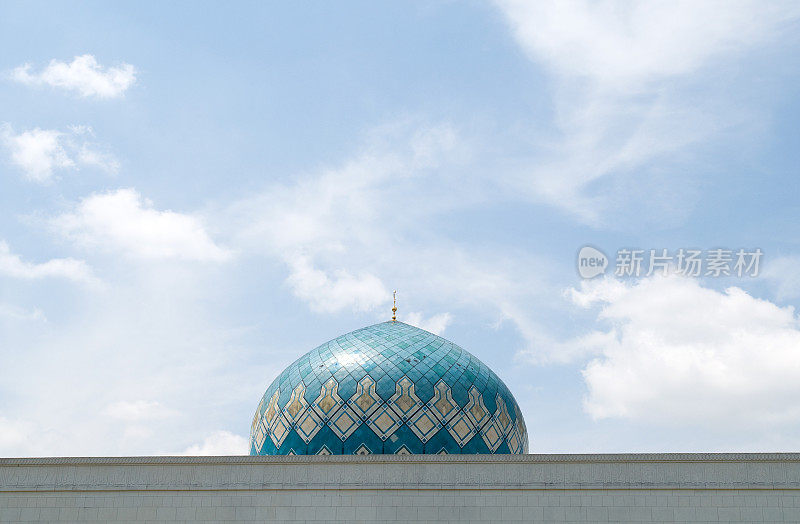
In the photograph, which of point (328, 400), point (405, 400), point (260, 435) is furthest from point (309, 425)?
point (405, 400)

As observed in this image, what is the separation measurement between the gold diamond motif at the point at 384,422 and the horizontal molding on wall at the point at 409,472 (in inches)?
66.3

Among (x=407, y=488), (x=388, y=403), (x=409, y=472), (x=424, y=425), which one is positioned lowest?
(x=407, y=488)

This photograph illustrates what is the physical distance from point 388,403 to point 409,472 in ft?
6.62

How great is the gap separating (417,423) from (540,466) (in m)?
2.21

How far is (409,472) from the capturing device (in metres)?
8.38

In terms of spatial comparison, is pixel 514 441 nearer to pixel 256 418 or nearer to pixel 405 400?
pixel 405 400

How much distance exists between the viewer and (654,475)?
820cm

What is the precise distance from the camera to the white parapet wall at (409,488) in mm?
8078

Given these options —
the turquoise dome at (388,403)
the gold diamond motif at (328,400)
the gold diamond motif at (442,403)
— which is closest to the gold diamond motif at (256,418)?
the turquoise dome at (388,403)

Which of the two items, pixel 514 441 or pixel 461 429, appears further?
pixel 514 441

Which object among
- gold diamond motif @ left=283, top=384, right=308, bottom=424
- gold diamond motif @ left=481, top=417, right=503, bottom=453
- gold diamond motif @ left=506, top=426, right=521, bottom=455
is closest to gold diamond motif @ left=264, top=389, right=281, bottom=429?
gold diamond motif @ left=283, top=384, right=308, bottom=424
